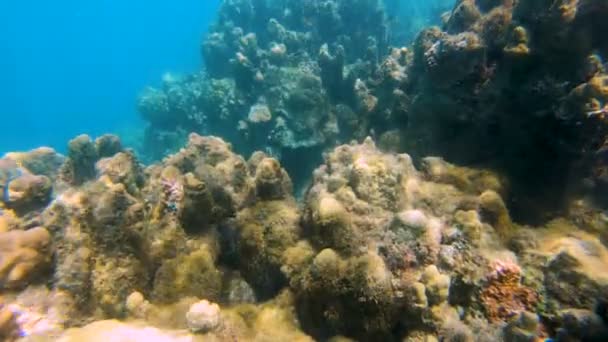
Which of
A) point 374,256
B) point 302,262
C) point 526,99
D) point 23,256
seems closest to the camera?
point 374,256

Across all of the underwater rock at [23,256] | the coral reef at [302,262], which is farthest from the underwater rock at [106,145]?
the underwater rock at [23,256]

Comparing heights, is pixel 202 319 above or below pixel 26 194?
below

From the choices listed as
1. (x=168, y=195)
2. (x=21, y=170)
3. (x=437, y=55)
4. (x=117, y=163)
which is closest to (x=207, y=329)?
(x=168, y=195)

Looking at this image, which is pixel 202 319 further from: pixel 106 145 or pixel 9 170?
pixel 9 170

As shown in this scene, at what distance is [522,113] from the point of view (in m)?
4.43

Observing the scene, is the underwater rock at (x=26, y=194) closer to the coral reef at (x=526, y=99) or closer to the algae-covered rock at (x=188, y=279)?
the algae-covered rock at (x=188, y=279)

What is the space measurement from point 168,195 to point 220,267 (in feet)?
3.18

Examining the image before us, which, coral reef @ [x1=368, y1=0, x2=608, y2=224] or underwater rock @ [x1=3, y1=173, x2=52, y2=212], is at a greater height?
coral reef @ [x1=368, y1=0, x2=608, y2=224]

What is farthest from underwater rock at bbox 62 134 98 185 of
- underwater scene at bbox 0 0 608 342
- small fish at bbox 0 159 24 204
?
small fish at bbox 0 159 24 204

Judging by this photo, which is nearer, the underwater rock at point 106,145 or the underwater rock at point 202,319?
the underwater rock at point 202,319

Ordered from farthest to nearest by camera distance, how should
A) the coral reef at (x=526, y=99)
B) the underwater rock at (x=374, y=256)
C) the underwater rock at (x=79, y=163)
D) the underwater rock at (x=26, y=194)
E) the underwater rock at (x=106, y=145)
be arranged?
the underwater rock at (x=106, y=145), the underwater rock at (x=79, y=163), the underwater rock at (x=26, y=194), the coral reef at (x=526, y=99), the underwater rock at (x=374, y=256)

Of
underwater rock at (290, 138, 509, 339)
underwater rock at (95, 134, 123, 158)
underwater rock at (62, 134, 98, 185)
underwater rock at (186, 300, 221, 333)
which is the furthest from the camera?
underwater rock at (95, 134, 123, 158)

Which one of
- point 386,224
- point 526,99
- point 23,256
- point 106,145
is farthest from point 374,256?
Result: point 106,145

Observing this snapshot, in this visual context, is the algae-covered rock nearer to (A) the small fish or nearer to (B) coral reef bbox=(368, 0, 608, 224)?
(B) coral reef bbox=(368, 0, 608, 224)
